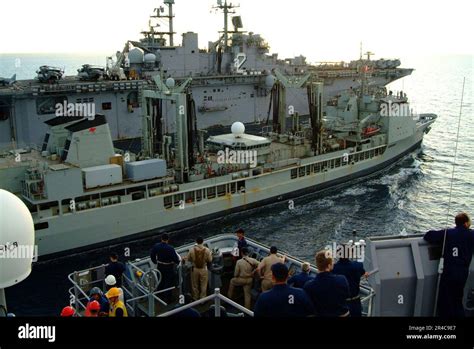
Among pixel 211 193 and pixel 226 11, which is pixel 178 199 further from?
pixel 226 11

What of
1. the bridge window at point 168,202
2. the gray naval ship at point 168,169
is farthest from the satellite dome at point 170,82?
the bridge window at point 168,202

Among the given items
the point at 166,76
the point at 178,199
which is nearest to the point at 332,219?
the point at 178,199

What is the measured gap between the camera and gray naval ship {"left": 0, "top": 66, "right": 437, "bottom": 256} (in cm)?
2077

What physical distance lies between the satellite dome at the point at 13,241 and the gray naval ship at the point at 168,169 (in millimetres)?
16248

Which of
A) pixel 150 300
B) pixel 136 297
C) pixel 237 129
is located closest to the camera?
pixel 150 300

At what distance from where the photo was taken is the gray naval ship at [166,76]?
35.6 m

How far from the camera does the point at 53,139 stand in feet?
76.4

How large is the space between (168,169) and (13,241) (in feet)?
67.6

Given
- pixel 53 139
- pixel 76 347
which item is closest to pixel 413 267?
pixel 76 347

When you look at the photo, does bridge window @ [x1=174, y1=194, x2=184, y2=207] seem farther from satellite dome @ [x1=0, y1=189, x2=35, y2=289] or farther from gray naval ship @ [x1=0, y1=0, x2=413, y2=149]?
satellite dome @ [x1=0, y1=189, x2=35, y2=289]

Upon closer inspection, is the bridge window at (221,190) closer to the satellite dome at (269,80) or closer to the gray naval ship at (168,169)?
the gray naval ship at (168,169)

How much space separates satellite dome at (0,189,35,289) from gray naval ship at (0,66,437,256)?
1625 cm

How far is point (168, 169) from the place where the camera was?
2517 cm

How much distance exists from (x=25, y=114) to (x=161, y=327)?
35937 millimetres
